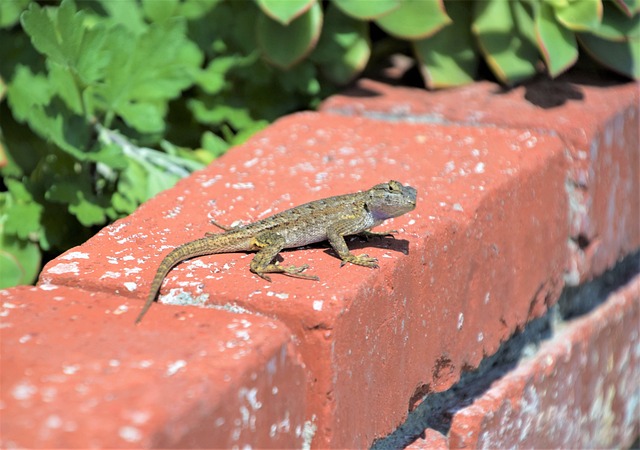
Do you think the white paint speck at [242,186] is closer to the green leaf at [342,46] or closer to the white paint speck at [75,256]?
the white paint speck at [75,256]

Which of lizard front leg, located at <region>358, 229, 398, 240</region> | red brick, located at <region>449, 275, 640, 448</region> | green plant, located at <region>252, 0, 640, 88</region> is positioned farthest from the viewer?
green plant, located at <region>252, 0, 640, 88</region>

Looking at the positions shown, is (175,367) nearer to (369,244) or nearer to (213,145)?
(369,244)

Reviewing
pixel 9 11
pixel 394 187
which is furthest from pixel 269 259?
pixel 9 11

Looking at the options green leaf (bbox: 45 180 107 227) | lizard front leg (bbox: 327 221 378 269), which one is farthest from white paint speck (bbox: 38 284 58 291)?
green leaf (bbox: 45 180 107 227)

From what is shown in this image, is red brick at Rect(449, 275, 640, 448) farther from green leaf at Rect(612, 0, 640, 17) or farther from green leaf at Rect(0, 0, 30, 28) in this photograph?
green leaf at Rect(0, 0, 30, 28)

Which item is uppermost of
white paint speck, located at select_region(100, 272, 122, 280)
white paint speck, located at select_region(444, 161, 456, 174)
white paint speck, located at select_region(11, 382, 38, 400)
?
white paint speck, located at select_region(11, 382, 38, 400)

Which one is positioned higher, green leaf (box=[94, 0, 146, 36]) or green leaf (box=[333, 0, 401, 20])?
green leaf (box=[333, 0, 401, 20])
